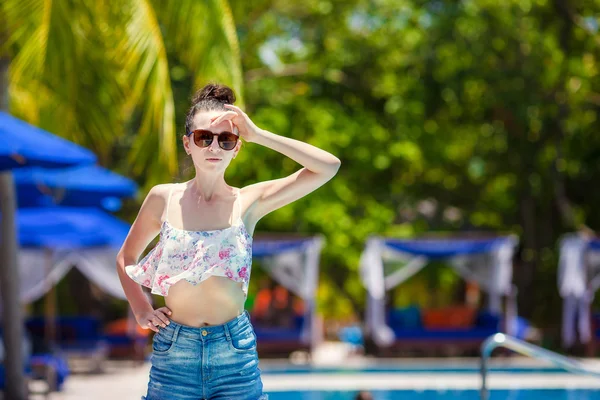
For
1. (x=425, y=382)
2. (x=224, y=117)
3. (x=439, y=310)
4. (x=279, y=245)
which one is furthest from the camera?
(x=439, y=310)

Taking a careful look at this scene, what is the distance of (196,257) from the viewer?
3.23m

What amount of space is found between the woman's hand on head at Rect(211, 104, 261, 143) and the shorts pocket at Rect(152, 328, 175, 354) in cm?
63

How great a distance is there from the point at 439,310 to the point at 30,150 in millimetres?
→ 14586

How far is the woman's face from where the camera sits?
10.8 feet

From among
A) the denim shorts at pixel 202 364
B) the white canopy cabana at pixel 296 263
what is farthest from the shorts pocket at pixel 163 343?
the white canopy cabana at pixel 296 263

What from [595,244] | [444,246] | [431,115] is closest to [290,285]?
[444,246]

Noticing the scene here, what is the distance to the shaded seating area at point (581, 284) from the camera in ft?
66.7

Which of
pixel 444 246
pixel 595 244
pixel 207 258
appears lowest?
pixel 207 258

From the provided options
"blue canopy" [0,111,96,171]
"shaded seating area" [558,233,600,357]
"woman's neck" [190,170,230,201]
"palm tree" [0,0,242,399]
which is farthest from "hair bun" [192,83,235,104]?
"shaded seating area" [558,233,600,357]

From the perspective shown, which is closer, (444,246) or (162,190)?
(162,190)

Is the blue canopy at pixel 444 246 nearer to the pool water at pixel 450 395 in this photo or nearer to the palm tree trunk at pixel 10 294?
the pool water at pixel 450 395

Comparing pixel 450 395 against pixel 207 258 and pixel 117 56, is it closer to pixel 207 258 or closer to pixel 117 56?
pixel 117 56

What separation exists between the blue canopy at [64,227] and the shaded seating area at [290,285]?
20.2 ft

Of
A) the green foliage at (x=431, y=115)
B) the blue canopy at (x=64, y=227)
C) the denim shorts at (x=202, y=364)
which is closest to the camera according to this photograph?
the denim shorts at (x=202, y=364)
